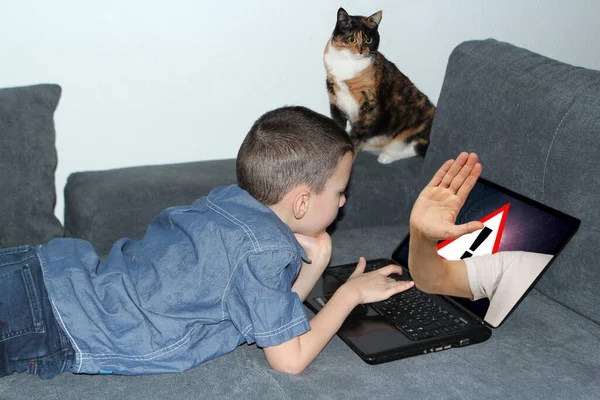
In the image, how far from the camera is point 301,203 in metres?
1.26

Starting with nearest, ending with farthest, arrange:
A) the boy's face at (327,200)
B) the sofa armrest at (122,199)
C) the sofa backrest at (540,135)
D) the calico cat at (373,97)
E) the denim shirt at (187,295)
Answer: the denim shirt at (187,295) → the boy's face at (327,200) → the sofa backrest at (540,135) → the sofa armrest at (122,199) → the calico cat at (373,97)

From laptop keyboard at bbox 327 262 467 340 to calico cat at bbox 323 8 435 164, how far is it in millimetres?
655

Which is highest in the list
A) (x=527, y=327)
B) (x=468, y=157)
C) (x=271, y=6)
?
(x=271, y=6)

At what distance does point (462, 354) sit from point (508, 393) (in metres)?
0.13

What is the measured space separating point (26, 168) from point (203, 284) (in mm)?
668

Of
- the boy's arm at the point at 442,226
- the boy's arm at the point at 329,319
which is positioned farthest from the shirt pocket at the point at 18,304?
the boy's arm at the point at 442,226

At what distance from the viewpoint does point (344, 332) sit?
1.31 m

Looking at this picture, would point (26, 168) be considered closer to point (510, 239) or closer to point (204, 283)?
point (204, 283)

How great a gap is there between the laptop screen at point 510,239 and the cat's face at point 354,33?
610 mm

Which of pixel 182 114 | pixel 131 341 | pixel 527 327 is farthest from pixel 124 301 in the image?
pixel 182 114

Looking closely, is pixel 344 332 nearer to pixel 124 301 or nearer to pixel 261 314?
pixel 261 314

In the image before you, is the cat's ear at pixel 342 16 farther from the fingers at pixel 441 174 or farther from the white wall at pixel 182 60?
the fingers at pixel 441 174

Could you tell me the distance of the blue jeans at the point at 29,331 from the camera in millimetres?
1170

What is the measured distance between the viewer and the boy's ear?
Answer: 1260 millimetres
